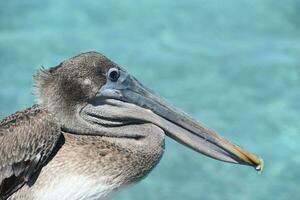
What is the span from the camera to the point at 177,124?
512 cm

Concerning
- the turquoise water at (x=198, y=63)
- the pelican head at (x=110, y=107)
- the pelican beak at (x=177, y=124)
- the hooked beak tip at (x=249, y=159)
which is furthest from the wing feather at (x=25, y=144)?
the turquoise water at (x=198, y=63)

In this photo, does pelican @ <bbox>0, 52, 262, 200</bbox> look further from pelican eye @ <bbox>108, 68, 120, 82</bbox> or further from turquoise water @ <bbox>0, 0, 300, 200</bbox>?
turquoise water @ <bbox>0, 0, 300, 200</bbox>

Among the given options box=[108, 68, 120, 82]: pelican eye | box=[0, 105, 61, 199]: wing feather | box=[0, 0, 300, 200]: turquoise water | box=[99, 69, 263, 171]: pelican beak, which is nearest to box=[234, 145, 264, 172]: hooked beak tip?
box=[99, 69, 263, 171]: pelican beak

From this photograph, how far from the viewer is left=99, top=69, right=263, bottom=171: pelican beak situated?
505 cm

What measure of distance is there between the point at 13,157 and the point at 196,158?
2.87 m

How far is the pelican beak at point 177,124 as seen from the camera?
5.05 meters

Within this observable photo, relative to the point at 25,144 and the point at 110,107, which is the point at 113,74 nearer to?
the point at 110,107

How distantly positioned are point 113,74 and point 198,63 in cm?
369

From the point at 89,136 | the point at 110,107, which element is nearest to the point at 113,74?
the point at 110,107

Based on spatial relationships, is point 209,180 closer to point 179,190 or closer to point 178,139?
point 179,190

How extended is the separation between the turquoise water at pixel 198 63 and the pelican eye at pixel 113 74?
2.14 m

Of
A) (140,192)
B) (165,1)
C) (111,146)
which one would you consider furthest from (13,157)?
(165,1)

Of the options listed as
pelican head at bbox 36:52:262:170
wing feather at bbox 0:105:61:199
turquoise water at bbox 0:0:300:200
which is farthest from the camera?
turquoise water at bbox 0:0:300:200

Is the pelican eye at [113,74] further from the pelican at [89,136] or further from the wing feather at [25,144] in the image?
the wing feather at [25,144]
